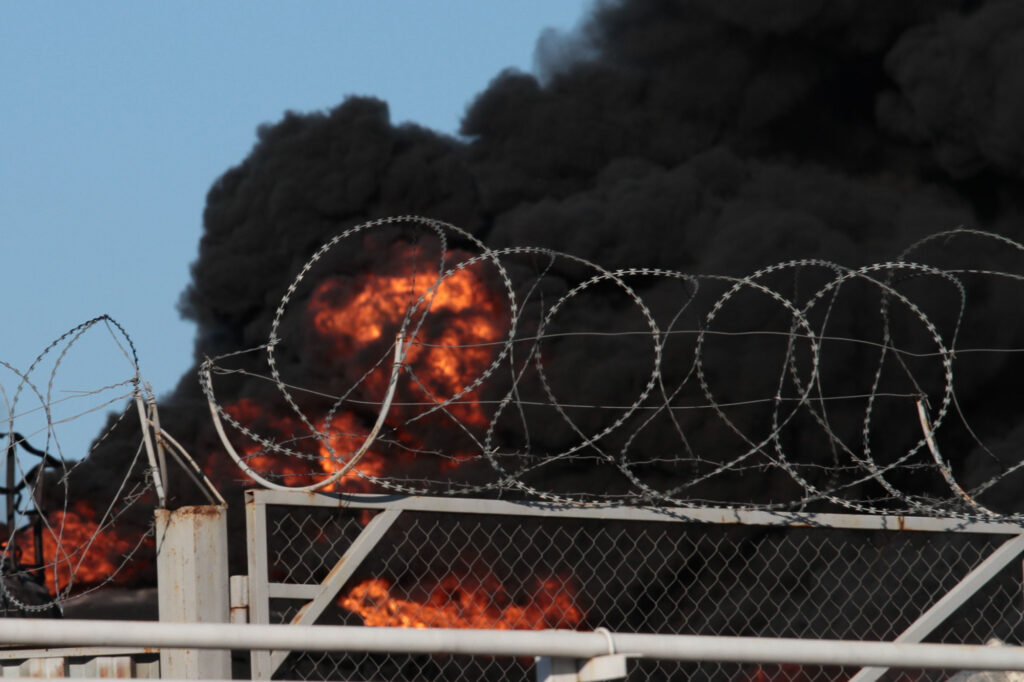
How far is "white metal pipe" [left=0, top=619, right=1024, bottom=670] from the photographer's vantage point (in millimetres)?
2643

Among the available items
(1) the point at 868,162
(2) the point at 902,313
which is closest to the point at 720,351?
(2) the point at 902,313

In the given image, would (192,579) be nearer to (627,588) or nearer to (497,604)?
(627,588)

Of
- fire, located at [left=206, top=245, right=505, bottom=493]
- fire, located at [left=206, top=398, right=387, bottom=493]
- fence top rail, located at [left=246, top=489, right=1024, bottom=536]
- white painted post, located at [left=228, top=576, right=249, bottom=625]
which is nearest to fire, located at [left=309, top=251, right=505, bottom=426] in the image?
fire, located at [left=206, top=245, right=505, bottom=493]

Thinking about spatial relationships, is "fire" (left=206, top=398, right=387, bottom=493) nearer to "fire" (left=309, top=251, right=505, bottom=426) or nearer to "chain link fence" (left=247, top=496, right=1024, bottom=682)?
"fire" (left=309, top=251, right=505, bottom=426)

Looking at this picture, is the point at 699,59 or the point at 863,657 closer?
the point at 863,657

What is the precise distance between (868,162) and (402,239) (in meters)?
10.6

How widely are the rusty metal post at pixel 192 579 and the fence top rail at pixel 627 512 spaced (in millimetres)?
242

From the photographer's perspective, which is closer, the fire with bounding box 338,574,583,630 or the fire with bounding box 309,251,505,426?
the fire with bounding box 338,574,583,630

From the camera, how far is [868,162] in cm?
2989

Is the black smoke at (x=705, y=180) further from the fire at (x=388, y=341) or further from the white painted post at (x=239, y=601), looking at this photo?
the white painted post at (x=239, y=601)

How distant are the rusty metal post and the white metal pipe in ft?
5.42

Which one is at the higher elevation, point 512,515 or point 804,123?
point 804,123

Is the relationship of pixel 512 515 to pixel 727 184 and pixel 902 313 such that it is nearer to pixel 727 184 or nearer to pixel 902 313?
pixel 902 313

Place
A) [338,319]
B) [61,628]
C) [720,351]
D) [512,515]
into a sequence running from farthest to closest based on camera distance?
[338,319], [720,351], [512,515], [61,628]
